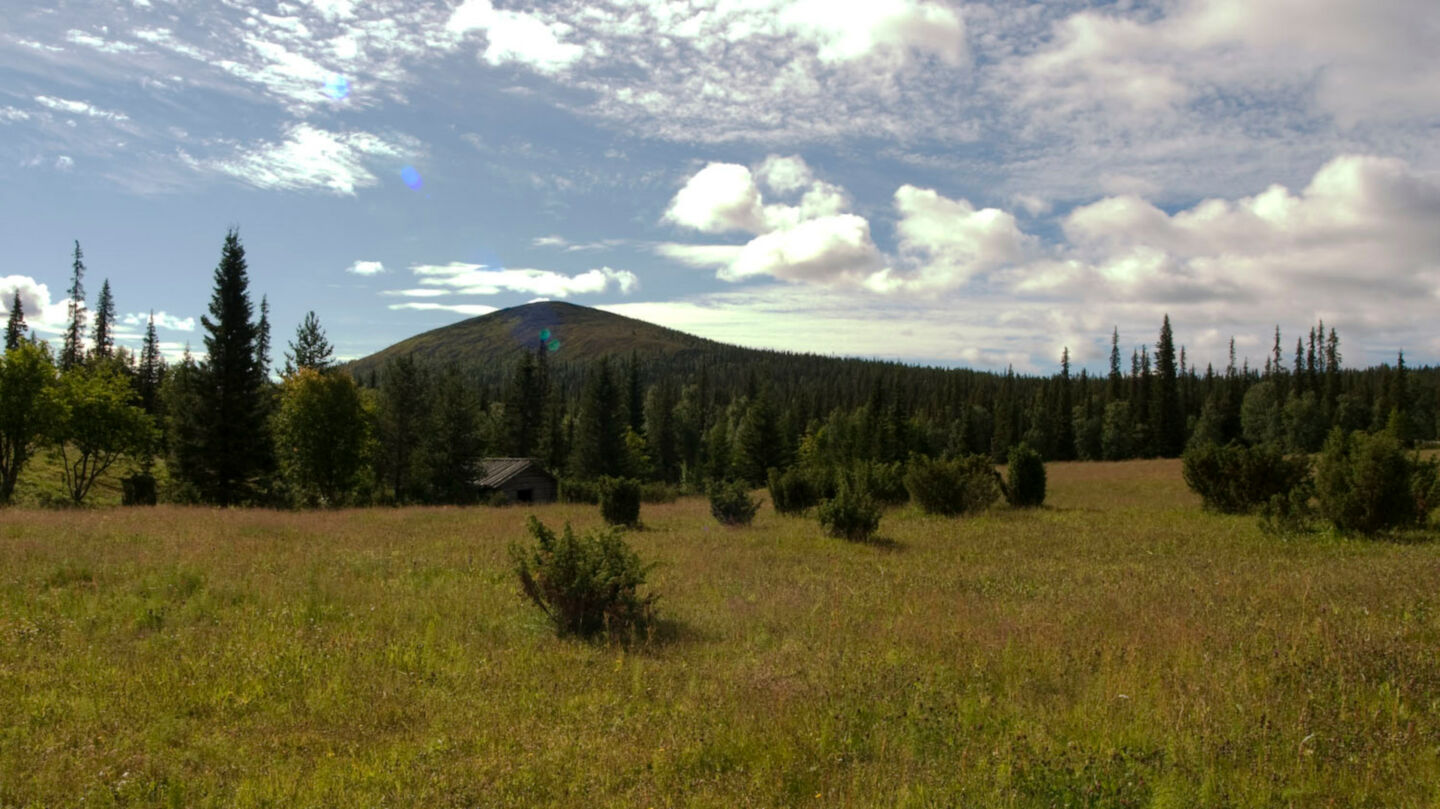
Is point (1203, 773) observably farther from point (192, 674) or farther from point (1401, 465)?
point (1401, 465)

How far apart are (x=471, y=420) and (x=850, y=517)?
30.5 metres

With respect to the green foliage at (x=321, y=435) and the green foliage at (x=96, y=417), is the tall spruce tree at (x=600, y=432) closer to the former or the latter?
the green foliage at (x=321, y=435)

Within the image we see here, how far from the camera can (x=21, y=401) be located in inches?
1053

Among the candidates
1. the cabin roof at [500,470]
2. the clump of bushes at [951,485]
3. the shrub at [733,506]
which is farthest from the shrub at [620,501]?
the cabin roof at [500,470]

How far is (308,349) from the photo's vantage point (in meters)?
47.8

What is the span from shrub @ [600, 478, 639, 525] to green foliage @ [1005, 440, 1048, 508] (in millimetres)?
13891

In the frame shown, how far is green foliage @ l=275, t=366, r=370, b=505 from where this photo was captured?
34.2 m

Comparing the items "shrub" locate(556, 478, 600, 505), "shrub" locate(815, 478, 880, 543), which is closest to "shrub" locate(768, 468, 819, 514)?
"shrub" locate(815, 478, 880, 543)

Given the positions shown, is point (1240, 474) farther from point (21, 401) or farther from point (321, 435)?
point (21, 401)

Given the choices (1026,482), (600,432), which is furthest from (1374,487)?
(600,432)

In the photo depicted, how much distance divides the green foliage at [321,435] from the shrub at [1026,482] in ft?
101

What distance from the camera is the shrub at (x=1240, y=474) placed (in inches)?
766

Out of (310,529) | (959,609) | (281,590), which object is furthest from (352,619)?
(310,529)

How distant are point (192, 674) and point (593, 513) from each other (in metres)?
21.5
